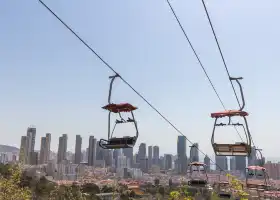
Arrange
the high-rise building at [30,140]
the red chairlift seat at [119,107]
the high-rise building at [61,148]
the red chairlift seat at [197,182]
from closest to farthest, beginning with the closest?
1. the red chairlift seat at [119,107]
2. the red chairlift seat at [197,182]
3. the high-rise building at [30,140]
4. the high-rise building at [61,148]

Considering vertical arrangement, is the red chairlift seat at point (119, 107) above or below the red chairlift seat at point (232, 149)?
above

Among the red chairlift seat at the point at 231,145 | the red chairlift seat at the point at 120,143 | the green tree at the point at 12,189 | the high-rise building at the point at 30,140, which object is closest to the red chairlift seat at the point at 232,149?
the red chairlift seat at the point at 231,145

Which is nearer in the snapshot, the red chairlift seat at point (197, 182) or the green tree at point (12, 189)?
the red chairlift seat at point (197, 182)

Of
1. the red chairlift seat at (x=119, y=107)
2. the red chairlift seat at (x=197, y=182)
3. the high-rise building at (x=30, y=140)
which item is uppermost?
the high-rise building at (x=30, y=140)

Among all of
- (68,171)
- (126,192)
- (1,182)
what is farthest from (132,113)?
(68,171)

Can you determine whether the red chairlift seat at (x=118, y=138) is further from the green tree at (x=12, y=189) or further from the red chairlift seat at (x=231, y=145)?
the green tree at (x=12, y=189)

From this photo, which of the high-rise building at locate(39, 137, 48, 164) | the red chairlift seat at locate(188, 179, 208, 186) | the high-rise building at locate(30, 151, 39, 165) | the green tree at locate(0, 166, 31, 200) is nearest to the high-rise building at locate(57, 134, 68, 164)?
the high-rise building at locate(39, 137, 48, 164)

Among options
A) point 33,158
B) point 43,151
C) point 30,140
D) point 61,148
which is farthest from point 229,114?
point 61,148

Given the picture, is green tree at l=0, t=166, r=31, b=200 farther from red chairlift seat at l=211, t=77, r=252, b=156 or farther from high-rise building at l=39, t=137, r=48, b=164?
high-rise building at l=39, t=137, r=48, b=164

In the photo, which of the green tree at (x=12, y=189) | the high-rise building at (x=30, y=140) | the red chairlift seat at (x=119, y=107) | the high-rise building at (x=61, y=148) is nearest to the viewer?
the red chairlift seat at (x=119, y=107)
